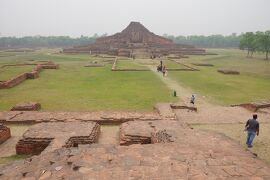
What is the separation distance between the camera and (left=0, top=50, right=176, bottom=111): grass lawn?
433 inches

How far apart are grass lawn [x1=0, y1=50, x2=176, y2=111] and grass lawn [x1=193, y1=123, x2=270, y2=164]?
10.1ft

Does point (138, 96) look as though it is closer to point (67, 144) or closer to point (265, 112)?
point (265, 112)

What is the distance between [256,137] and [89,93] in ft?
26.6

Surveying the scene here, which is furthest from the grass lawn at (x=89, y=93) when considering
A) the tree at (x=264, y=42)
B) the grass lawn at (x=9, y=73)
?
the tree at (x=264, y=42)

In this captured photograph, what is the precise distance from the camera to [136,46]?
152 feet

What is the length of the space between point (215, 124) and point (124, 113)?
310 centimetres

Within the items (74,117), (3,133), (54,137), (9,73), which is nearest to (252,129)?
(54,137)

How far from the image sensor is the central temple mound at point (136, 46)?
41812 mm

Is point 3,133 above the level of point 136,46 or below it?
below

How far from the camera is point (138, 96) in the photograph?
12.7m

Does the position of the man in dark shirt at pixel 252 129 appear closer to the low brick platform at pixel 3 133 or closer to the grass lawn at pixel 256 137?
the grass lawn at pixel 256 137

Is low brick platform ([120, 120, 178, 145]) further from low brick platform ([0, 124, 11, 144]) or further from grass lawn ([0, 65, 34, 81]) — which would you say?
grass lawn ([0, 65, 34, 81])

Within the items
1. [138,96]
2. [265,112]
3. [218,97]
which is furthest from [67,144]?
[218,97]

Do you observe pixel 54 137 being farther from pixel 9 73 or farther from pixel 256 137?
pixel 9 73
